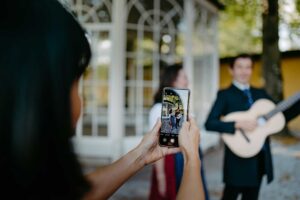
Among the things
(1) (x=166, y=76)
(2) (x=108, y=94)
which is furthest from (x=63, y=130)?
(2) (x=108, y=94)

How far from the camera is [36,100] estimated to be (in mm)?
905

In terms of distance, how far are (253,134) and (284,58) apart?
13.6 metres

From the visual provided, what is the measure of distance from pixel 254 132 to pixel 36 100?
3.19 metres

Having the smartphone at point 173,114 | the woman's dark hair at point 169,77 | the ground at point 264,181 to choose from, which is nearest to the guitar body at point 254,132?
the woman's dark hair at point 169,77

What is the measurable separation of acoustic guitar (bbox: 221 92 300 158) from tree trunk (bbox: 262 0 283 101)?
855 centimetres

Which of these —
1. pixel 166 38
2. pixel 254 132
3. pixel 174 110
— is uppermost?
pixel 166 38

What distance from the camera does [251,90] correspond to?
3.98 m

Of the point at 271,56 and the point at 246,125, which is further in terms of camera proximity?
the point at 271,56

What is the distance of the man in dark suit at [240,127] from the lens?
12.5 feet

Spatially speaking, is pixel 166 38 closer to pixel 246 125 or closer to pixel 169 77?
pixel 169 77

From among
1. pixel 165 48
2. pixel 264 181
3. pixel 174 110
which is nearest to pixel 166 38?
pixel 165 48

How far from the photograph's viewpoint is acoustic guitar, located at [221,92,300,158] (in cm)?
382

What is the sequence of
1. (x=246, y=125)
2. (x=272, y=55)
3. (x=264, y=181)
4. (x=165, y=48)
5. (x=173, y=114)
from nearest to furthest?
(x=173, y=114), (x=246, y=125), (x=264, y=181), (x=165, y=48), (x=272, y=55)

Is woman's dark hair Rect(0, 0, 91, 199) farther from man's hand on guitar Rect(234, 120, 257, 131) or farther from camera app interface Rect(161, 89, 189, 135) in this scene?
man's hand on guitar Rect(234, 120, 257, 131)
